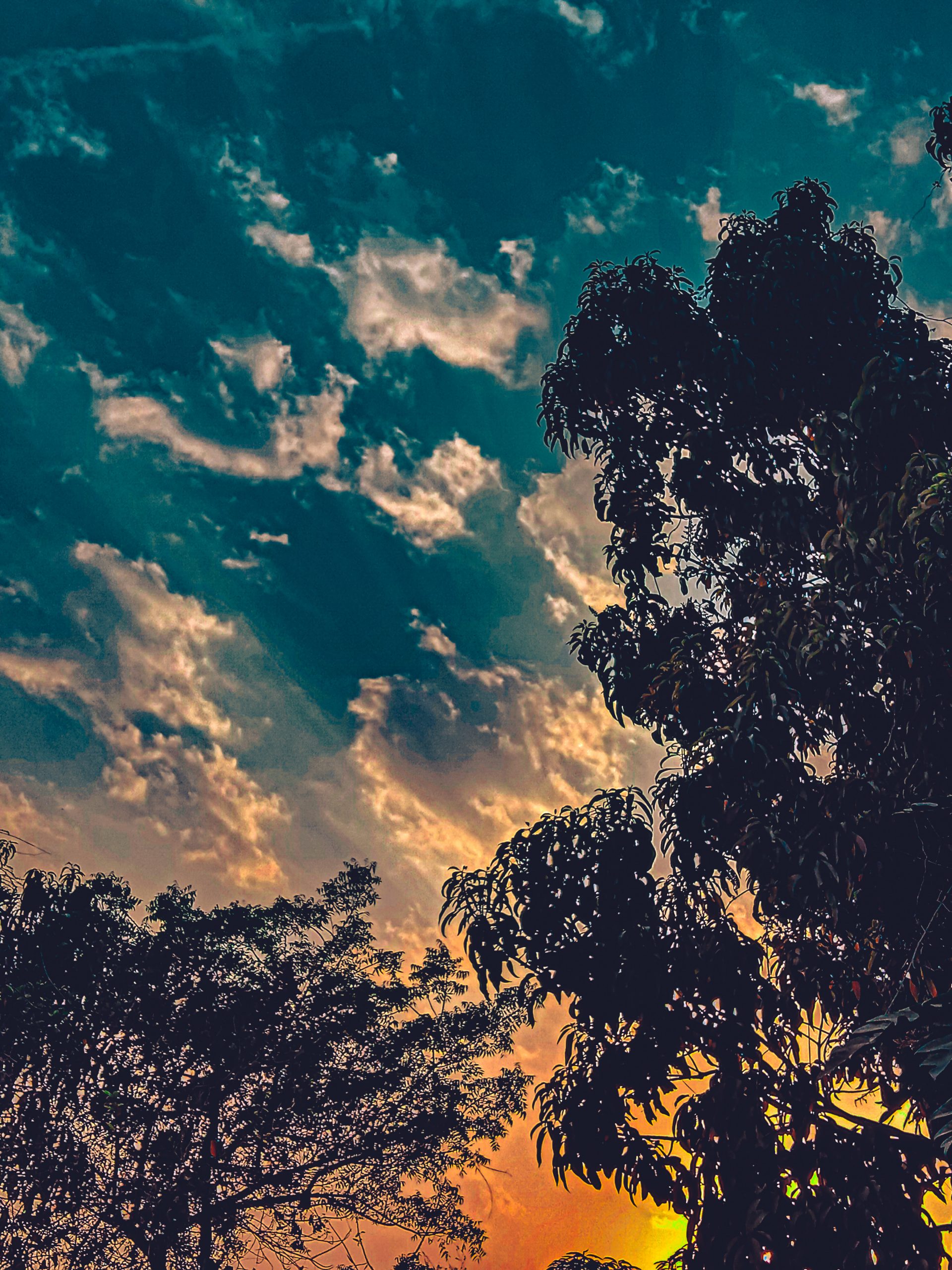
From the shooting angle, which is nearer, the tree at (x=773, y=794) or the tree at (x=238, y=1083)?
the tree at (x=773, y=794)

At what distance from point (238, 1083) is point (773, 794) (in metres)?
9.26

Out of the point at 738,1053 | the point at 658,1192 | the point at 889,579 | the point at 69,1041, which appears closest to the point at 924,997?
the point at 738,1053

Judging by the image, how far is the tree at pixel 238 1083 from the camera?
8891mm

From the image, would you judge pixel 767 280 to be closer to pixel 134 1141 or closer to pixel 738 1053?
pixel 738 1053

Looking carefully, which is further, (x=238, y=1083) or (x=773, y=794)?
(x=238, y=1083)

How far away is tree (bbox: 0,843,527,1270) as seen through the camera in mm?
8891

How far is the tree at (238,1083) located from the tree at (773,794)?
502 cm

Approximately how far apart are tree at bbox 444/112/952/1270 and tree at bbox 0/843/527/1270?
502 cm

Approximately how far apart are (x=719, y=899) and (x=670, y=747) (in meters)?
1.18

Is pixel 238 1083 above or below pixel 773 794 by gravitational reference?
below

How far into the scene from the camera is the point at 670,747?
20.1 feet

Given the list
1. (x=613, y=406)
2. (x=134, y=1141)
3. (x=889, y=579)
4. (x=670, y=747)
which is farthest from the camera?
(x=134, y=1141)

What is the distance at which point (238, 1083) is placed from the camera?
419 inches

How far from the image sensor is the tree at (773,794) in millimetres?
4445
